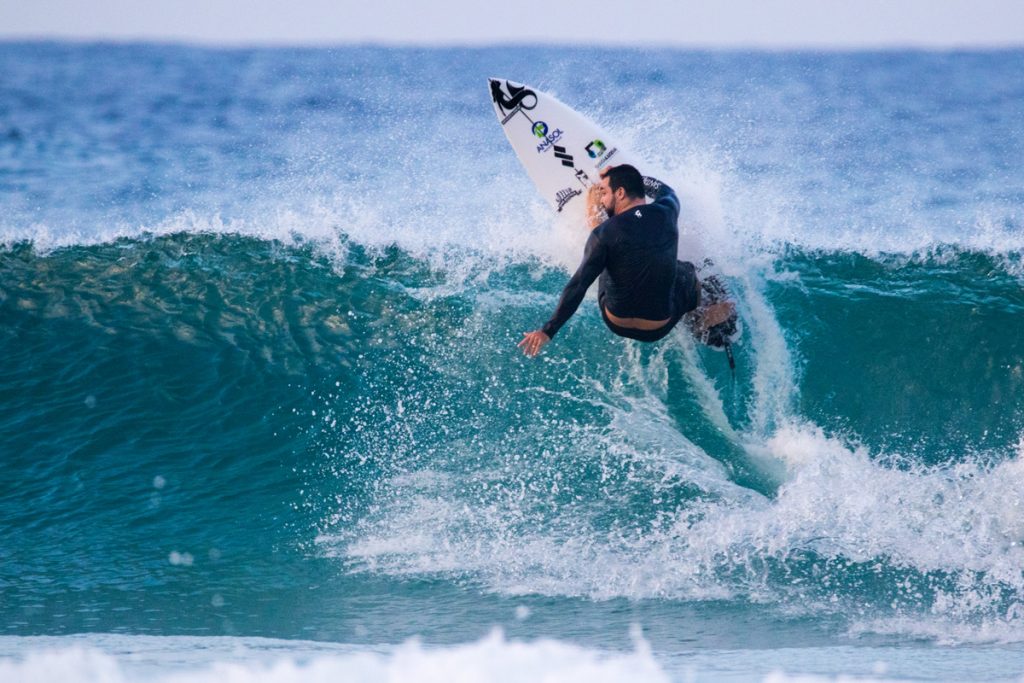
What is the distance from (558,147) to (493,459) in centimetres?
217

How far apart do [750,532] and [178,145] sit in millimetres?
19740

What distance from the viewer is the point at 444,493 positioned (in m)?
6.05

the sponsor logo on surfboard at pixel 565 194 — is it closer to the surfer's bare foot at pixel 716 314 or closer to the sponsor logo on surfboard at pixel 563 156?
the sponsor logo on surfboard at pixel 563 156

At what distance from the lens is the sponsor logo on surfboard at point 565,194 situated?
6.89m

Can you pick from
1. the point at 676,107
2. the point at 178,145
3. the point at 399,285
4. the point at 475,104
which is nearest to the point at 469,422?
the point at 399,285

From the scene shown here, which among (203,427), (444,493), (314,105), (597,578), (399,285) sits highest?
(314,105)

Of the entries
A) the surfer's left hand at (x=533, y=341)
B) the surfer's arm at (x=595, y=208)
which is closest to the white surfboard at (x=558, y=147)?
the surfer's arm at (x=595, y=208)

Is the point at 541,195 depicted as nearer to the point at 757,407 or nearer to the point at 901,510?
the point at 757,407

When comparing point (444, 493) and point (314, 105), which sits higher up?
point (314, 105)

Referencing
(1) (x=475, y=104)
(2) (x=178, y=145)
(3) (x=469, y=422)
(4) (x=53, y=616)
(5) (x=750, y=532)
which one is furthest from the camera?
(1) (x=475, y=104)

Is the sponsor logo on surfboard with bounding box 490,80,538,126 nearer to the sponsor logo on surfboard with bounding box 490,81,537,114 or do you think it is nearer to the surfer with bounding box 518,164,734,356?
the sponsor logo on surfboard with bounding box 490,81,537,114

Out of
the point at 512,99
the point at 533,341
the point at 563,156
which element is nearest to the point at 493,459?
the point at 533,341

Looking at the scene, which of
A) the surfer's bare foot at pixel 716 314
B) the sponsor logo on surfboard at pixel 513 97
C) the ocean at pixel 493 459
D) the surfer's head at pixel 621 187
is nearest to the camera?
the ocean at pixel 493 459

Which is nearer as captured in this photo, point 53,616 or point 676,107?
point 53,616
